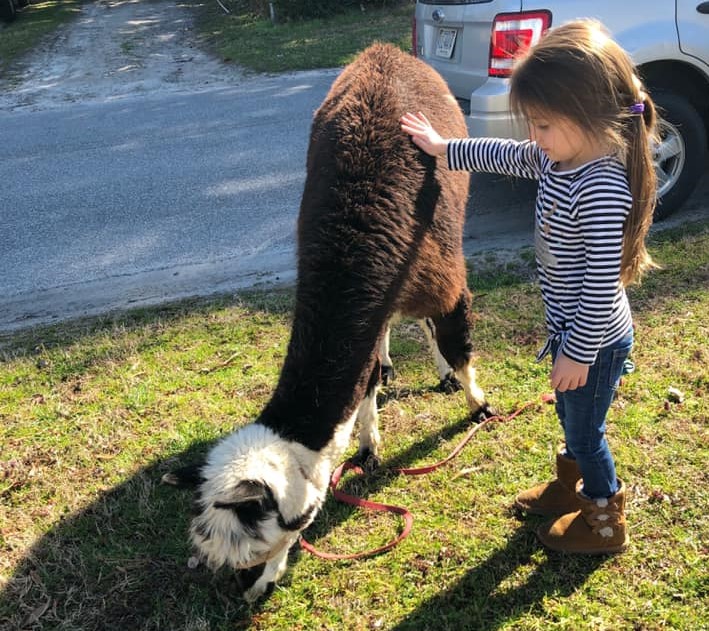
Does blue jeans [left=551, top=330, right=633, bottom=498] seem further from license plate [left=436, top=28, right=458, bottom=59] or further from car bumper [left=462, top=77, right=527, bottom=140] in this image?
license plate [left=436, top=28, right=458, bottom=59]

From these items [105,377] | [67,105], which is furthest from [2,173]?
[105,377]

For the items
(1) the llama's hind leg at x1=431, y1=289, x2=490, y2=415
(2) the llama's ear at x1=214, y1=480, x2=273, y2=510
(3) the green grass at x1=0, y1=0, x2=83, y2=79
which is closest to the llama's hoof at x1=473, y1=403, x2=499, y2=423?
(1) the llama's hind leg at x1=431, y1=289, x2=490, y2=415

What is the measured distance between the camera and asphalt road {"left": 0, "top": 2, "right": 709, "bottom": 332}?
20.4 ft

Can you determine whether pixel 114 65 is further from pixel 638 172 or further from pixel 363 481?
pixel 638 172

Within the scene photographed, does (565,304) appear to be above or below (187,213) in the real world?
above

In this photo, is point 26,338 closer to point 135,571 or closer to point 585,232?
point 135,571

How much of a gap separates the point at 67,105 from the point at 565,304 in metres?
12.4

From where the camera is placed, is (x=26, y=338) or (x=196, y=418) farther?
(x=26, y=338)

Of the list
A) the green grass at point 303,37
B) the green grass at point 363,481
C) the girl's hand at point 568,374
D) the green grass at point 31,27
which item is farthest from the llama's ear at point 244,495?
the green grass at point 31,27

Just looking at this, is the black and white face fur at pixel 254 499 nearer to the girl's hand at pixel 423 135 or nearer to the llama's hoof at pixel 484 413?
the llama's hoof at pixel 484 413

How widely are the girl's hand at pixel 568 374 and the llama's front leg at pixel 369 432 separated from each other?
135 centimetres

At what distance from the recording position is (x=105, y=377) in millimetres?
4707

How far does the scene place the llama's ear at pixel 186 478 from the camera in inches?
105

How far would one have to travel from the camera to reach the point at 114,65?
53.5 ft
